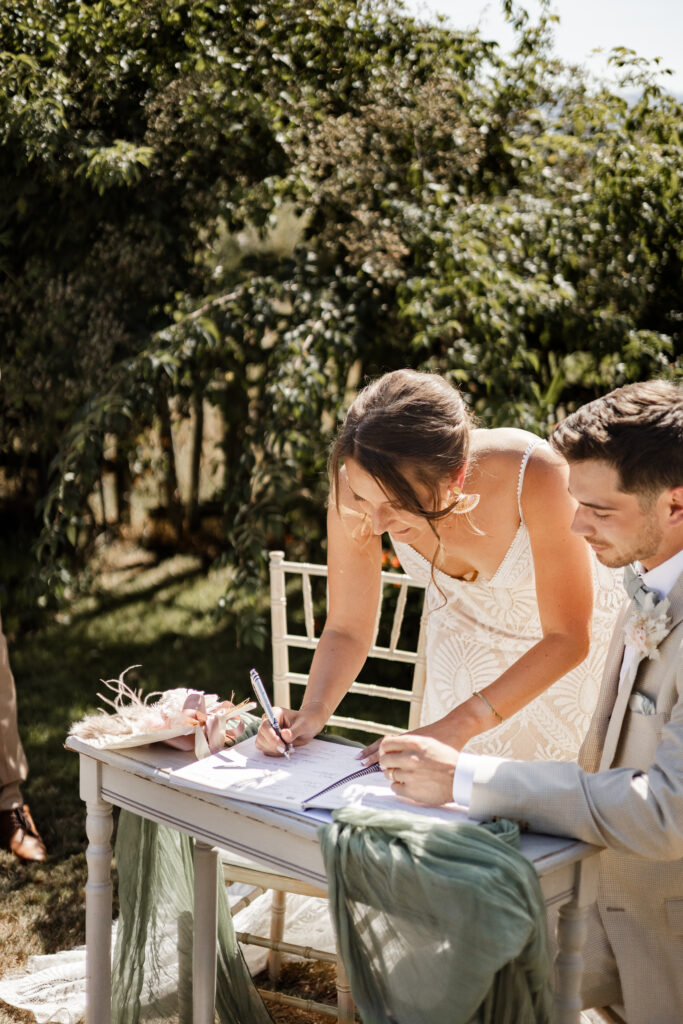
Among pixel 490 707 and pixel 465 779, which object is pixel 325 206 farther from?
pixel 465 779

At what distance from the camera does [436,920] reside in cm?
144

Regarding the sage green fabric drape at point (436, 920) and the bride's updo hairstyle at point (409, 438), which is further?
the bride's updo hairstyle at point (409, 438)

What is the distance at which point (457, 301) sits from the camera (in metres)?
4.21

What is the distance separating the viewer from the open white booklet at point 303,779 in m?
1.65

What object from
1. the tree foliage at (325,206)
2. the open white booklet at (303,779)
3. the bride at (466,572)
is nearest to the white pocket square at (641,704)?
the bride at (466,572)

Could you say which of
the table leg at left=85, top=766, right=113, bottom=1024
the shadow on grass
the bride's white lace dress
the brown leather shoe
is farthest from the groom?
the brown leather shoe

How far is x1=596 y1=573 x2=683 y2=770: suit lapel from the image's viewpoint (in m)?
1.73

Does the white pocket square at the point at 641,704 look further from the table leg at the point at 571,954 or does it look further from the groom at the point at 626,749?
the table leg at the point at 571,954

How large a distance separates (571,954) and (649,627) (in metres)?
0.53

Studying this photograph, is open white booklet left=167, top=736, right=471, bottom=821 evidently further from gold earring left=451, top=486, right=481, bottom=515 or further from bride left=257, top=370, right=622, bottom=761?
gold earring left=451, top=486, right=481, bottom=515

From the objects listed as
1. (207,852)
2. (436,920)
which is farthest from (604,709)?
(207,852)

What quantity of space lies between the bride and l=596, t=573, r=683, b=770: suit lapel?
0.17 m

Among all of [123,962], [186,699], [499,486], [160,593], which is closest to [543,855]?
[186,699]

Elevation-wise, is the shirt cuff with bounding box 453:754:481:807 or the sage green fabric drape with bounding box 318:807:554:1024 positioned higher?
the shirt cuff with bounding box 453:754:481:807
